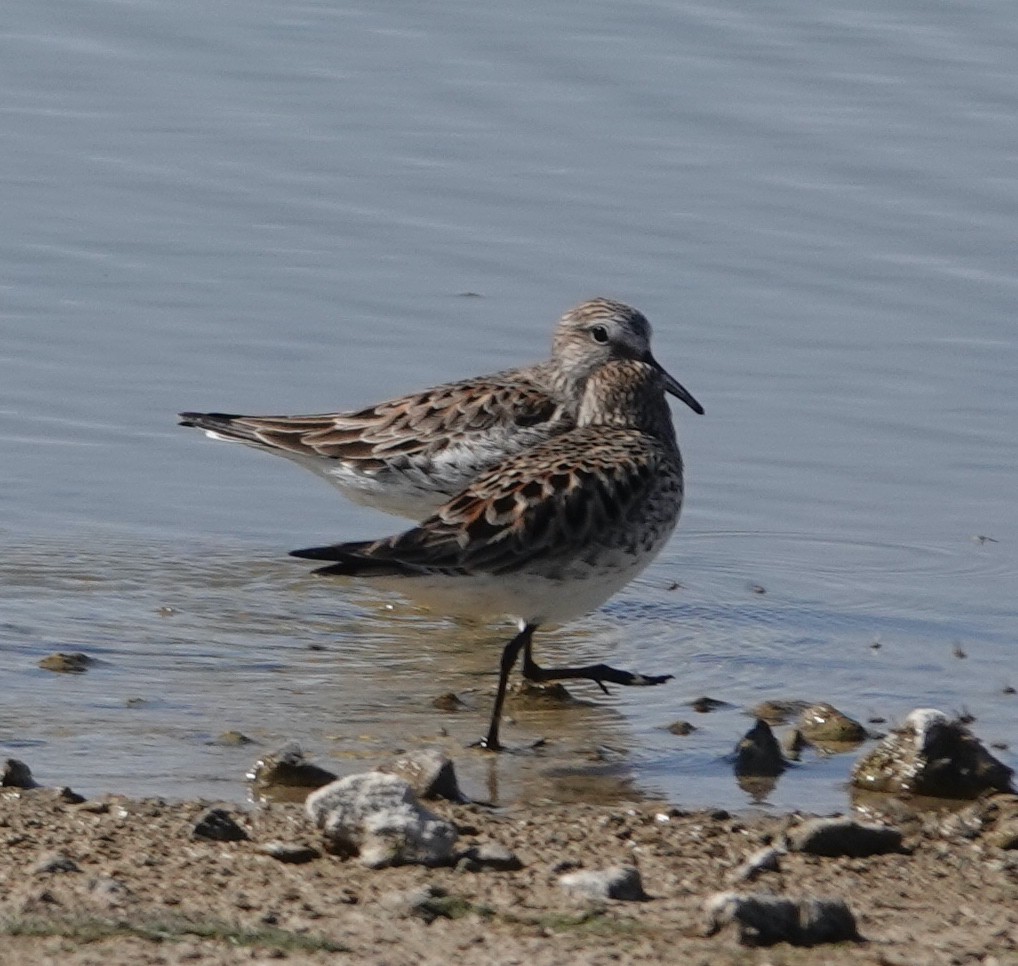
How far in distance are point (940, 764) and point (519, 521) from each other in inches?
56.7

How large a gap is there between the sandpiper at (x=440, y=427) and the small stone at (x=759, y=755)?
2198 mm

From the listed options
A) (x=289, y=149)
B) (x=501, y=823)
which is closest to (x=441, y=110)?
(x=289, y=149)

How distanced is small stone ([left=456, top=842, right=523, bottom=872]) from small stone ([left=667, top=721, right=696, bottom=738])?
1820 mm

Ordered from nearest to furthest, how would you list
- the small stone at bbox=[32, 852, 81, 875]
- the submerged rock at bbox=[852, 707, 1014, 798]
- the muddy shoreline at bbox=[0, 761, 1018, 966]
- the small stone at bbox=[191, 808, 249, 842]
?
the muddy shoreline at bbox=[0, 761, 1018, 966] < the small stone at bbox=[32, 852, 81, 875] < the small stone at bbox=[191, 808, 249, 842] < the submerged rock at bbox=[852, 707, 1014, 798]

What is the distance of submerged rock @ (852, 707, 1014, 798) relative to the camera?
6637 millimetres

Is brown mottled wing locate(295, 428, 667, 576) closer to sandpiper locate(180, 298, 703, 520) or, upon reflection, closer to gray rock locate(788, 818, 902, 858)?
sandpiper locate(180, 298, 703, 520)

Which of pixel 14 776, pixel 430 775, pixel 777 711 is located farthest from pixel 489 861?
pixel 777 711

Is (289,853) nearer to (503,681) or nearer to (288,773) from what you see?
(288,773)

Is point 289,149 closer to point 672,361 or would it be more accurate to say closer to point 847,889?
point 672,361

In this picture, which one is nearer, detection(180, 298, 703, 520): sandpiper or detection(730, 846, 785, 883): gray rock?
detection(730, 846, 785, 883): gray rock

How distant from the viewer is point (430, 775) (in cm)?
632

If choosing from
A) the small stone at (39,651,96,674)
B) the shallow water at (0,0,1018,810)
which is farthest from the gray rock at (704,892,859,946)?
the small stone at (39,651,96,674)

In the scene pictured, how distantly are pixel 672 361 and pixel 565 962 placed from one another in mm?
6353

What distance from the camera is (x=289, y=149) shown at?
13.1m
